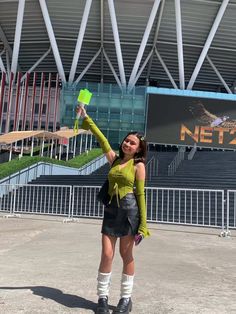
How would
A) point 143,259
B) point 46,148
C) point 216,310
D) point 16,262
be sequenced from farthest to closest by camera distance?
point 46,148 < point 143,259 < point 16,262 < point 216,310

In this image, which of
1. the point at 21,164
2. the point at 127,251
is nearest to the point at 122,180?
the point at 127,251

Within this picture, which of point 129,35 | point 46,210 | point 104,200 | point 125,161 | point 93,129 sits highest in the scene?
point 129,35

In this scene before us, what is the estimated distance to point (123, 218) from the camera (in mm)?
3475

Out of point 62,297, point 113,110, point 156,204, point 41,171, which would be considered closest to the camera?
point 62,297

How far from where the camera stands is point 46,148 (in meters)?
32.6

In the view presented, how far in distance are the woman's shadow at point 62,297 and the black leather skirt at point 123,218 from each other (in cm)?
68

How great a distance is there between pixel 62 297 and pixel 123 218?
1.02 m

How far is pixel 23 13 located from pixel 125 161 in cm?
3476

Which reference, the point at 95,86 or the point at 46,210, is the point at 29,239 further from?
the point at 95,86

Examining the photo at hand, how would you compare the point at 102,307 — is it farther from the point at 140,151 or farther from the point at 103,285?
the point at 140,151

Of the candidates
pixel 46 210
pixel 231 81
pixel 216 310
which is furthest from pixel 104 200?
pixel 231 81

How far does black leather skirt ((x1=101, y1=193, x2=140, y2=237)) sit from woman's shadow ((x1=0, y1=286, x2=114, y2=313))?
0.68m

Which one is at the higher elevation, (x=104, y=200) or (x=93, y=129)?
(x=93, y=129)

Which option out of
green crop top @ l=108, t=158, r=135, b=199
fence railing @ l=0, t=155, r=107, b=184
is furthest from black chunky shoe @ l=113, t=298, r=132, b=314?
fence railing @ l=0, t=155, r=107, b=184
